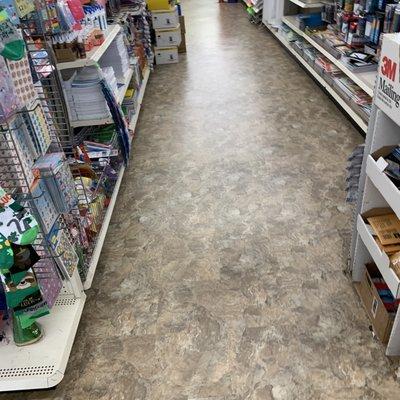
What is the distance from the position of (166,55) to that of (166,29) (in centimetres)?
33

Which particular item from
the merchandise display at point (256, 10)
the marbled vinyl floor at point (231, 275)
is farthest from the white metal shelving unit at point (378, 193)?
the merchandise display at point (256, 10)

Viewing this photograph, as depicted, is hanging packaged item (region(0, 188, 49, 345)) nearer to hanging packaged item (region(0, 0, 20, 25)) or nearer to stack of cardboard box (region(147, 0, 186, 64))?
hanging packaged item (region(0, 0, 20, 25))

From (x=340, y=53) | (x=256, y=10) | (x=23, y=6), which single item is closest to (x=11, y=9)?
(x=23, y=6)

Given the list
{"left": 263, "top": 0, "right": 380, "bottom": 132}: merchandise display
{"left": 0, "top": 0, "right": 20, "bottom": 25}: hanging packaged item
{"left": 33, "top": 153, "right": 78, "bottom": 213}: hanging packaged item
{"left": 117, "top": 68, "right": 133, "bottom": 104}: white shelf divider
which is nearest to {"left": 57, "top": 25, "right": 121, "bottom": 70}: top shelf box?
{"left": 117, "top": 68, "right": 133, "bottom": 104}: white shelf divider

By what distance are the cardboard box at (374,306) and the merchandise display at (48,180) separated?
1304mm

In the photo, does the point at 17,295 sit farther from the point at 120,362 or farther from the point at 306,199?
the point at 306,199

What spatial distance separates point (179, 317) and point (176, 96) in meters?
3.15

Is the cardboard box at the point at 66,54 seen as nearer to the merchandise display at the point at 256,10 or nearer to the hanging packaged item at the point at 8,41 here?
the hanging packaged item at the point at 8,41

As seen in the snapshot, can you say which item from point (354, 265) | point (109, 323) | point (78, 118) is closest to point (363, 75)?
point (354, 265)

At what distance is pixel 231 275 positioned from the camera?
6.93ft

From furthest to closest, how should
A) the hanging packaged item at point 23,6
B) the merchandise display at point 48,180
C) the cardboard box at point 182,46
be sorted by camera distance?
1. the cardboard box at point 182,46
2. the hanging packaged item at point 23,6
3. the merchandise display at point 48,180

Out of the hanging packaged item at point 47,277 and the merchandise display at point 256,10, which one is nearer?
the hanging packaged item at point 47,277

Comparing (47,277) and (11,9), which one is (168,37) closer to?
(11,9)

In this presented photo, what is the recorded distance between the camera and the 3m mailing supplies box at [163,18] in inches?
209
